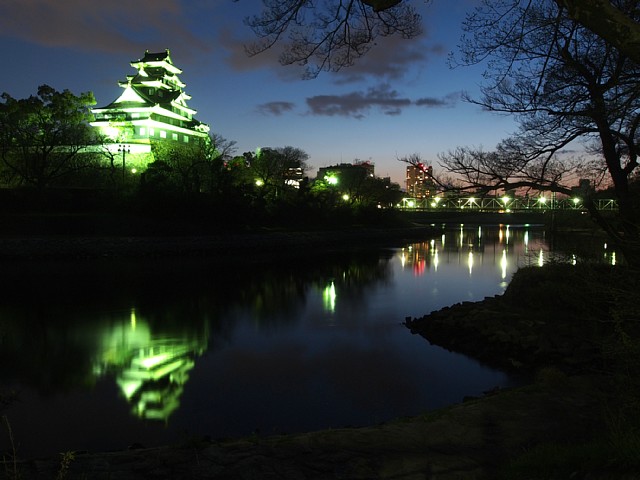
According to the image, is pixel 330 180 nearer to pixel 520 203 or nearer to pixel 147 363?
pixel 520 203

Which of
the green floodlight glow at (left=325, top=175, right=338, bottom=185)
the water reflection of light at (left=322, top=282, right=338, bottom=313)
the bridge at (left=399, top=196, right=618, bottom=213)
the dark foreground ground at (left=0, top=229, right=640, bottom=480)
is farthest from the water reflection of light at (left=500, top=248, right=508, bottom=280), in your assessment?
the green floodlight glow at (left=325, top=175, right=338, bottom=185)

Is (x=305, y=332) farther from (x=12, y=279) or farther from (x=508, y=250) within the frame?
(x=508, y=250)

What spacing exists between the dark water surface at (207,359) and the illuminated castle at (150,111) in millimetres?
35584

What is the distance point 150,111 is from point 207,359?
188ft

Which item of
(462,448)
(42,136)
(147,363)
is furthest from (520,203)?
(462,448)

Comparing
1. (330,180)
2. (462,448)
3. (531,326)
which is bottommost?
(531,326)

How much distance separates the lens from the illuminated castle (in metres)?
58.2

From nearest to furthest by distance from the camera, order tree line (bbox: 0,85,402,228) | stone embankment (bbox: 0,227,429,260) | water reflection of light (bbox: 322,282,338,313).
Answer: water reflection of light (bbox: 322,282,338,313) < stone embankment (bbox: 0,227,429,260) < tree line (bbox: 0,85,402,228)

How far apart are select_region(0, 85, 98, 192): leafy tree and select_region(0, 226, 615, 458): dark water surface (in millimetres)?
18945

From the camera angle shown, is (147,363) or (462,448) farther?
(147,363)

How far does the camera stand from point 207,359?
12.5 m

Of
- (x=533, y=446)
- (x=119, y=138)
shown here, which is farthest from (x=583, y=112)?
(x=119, y=138)

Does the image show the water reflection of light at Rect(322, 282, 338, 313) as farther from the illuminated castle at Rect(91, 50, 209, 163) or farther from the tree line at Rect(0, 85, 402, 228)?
the illuminated castle at Rect(91, 50, 209, 163)

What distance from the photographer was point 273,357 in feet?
42.4
